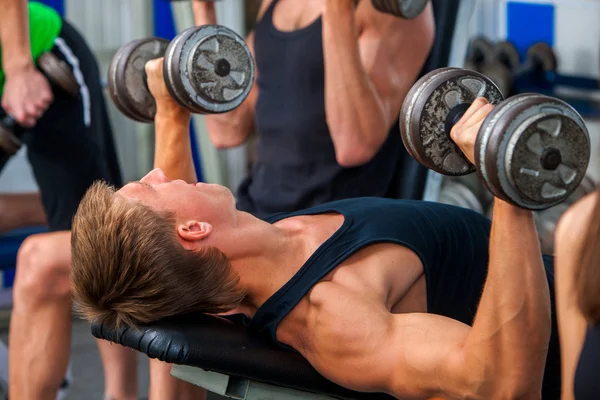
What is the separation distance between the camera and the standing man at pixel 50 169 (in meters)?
1.45

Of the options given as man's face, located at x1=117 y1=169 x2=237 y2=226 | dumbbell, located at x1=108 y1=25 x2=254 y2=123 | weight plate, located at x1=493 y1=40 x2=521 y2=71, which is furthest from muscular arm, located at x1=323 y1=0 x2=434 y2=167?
weight plate, located at x1=493 y1=40 x2=521 y2=71

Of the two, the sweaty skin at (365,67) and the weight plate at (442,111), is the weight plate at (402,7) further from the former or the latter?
the weight plate at (442,111)

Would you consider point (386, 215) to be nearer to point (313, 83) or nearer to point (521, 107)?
point (521, 107)

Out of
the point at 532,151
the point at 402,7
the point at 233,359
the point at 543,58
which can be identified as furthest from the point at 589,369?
the point at 543,58

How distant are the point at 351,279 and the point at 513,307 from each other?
9.7 inches

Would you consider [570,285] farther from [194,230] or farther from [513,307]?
[194,230]

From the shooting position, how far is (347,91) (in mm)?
1519

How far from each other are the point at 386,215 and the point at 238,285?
0.74ft

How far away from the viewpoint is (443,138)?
1.00m

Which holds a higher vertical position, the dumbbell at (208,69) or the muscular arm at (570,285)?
the dumbbell at (208,69)

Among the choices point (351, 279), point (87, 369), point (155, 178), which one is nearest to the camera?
point (351, 279)

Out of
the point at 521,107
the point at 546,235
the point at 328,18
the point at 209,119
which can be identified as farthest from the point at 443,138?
the point at 546,235

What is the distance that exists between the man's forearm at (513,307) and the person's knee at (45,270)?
0.79m

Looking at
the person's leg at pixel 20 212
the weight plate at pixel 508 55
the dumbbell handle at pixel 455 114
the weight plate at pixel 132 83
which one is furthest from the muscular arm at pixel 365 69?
the weight plate at pixel 508 55
